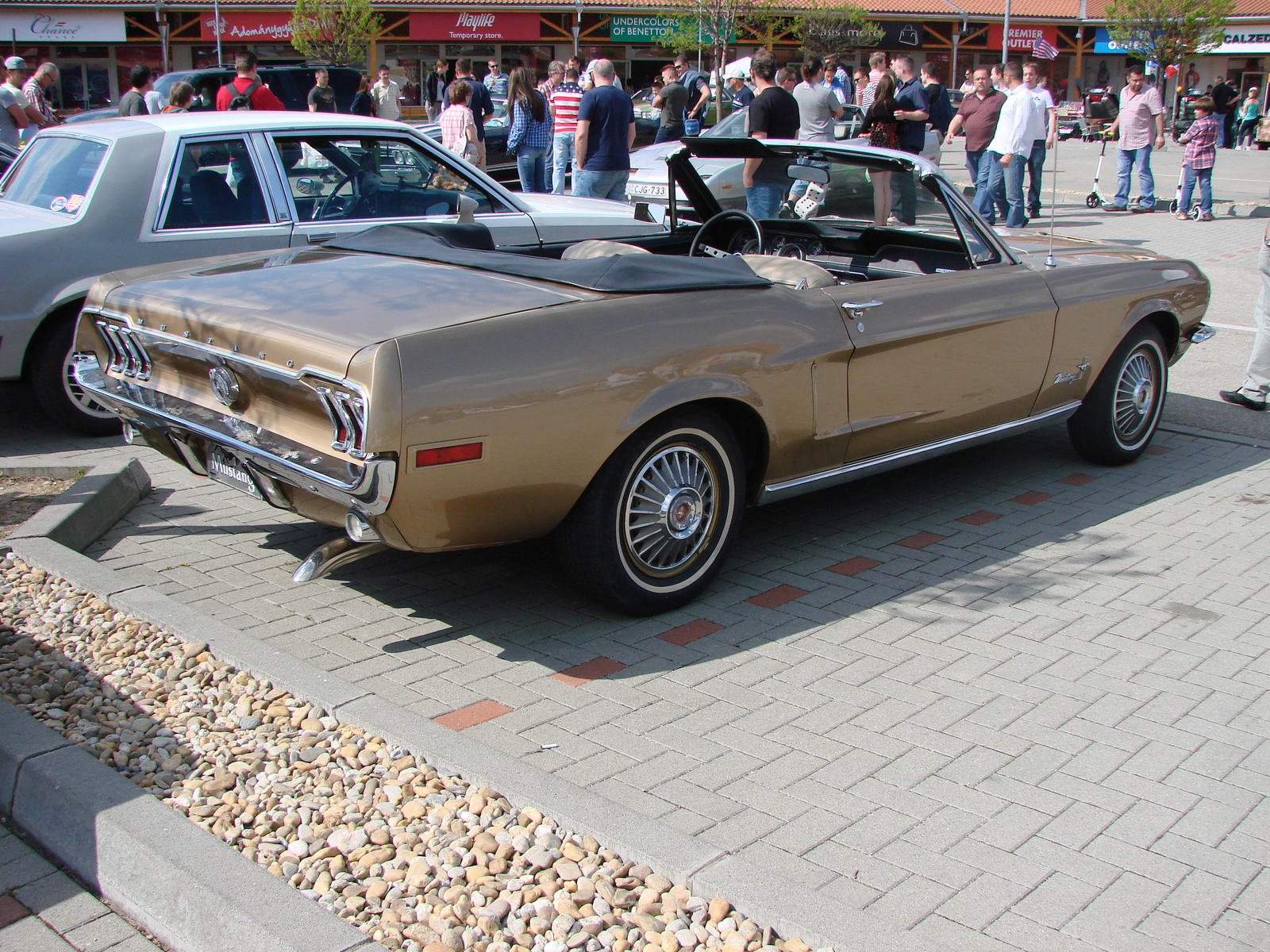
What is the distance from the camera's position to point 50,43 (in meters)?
35.5

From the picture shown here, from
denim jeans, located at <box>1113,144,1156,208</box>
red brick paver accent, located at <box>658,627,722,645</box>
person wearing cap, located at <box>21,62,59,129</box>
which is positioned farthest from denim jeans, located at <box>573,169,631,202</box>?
denim jeans, located at <box>1113,144,1156,208</box>

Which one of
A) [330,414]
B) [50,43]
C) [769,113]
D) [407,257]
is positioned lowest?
[330,414]

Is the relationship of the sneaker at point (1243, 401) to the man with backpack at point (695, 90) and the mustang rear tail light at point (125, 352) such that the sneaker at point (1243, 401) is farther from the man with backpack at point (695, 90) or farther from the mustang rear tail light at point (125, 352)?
the man with backpack at point (695, 90)

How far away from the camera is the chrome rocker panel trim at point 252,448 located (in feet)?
10.8

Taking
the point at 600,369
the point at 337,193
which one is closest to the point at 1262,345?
the point at 600,369

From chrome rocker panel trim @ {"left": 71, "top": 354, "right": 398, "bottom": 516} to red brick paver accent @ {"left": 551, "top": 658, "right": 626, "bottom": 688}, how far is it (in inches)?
32.1

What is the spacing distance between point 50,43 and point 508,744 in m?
39.0

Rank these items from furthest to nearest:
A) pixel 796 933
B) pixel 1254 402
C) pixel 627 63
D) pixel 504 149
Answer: pixel 627 63
pixel 504 149
pixel 1254 402
pixel 796 933

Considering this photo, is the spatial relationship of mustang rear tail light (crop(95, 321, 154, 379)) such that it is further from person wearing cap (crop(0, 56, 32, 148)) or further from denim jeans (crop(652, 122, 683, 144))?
denim jeans (crop(652, 122, 683, 144))

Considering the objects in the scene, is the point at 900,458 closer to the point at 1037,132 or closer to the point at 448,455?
the point at 448,455

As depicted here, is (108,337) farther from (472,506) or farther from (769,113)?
(769,113)

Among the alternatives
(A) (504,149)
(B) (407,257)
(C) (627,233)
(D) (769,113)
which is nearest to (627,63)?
(A) (504,149)

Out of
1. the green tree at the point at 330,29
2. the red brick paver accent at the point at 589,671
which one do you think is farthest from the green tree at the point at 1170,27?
the red brick paver accent at the point at 589,671

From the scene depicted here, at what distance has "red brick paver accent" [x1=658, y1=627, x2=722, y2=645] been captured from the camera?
4.00 meters
